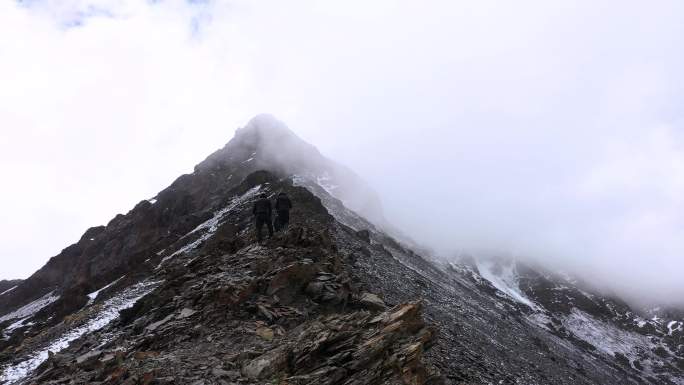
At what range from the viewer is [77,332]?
21.9m

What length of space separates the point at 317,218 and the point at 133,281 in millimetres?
13549

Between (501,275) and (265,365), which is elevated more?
(265,365)

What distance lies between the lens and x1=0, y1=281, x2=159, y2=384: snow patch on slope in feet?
61.7

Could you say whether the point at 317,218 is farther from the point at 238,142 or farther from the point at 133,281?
the point at 238,142

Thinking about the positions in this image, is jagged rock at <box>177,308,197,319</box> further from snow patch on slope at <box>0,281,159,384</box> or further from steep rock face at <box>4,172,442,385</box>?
snow patch on slope at <box>0,281,159,384</box>

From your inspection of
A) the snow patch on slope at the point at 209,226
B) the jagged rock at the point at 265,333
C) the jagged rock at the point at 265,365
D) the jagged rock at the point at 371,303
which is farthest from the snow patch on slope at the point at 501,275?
the jagged rock at the point at 265,365

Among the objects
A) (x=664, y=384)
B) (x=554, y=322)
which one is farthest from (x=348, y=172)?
(x=664, y=384)

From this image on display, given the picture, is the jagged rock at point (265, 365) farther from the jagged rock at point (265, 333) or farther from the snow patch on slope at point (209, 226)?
the snow patch on slope at point (209, 226)

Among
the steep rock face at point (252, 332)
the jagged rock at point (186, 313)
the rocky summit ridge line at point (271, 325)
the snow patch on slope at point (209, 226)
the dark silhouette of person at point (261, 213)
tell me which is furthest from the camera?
the snow patch on slope at point (209, 226)

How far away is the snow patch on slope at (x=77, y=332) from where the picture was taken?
1880 centimetres

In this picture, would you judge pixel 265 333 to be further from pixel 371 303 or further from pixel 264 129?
pixel 264 129

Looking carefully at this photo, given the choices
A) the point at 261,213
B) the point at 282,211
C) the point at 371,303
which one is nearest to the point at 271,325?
the point at 371,303

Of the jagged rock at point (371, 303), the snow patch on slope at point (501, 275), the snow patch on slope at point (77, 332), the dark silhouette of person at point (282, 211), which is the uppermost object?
the dark silhouette of person at point (282, 211)

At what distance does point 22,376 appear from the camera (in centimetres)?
1830
